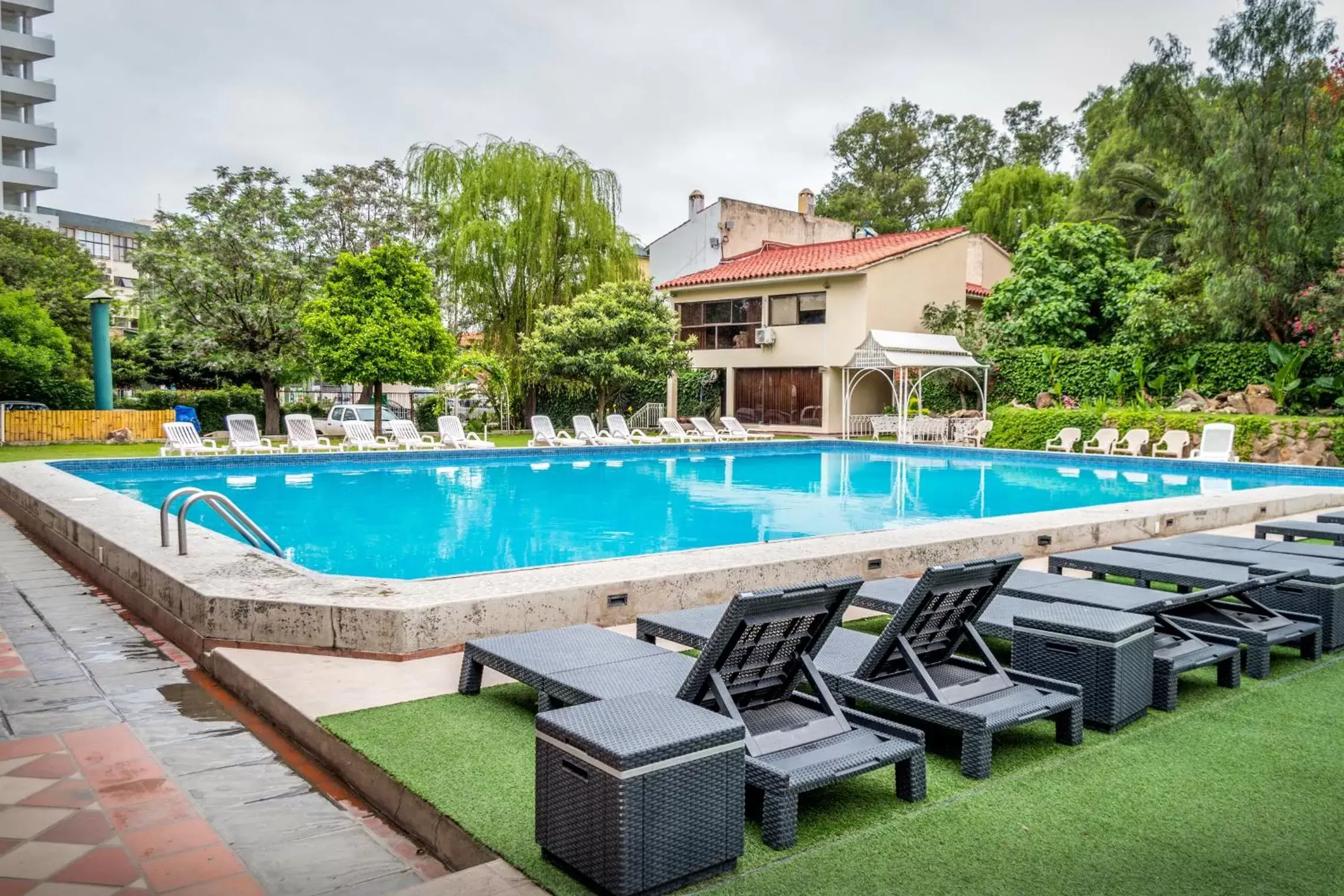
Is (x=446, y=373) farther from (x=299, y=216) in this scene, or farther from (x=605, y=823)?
(x=605, y=823)

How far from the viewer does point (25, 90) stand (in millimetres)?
62344

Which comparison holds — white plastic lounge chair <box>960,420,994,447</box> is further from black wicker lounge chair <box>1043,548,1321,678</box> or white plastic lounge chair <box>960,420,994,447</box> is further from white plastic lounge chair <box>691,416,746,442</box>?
black wicker lounge chair <box>1043,548,1321,678</box>

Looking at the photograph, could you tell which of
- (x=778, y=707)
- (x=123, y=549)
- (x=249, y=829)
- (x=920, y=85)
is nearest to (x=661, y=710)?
(x=778, y=707)

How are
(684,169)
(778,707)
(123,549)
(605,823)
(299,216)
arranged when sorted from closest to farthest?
1. (605,823)
2. (778,707)
3. (123,549)
4. (299,216)
5. (684,169)

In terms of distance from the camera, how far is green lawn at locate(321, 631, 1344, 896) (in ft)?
9.35

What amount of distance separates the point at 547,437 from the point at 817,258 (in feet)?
38.1

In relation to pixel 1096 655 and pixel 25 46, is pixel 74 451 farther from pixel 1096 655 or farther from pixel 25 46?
pixel 25 46

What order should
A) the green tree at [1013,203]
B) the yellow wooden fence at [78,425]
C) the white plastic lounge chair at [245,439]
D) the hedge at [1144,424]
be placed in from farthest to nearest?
the green tree at [1013,203], the yellow wooden fence at [78,425], the white plastic lounge chair at [245,439], the hedge at [1144,424]

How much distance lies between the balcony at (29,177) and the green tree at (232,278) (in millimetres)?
44606

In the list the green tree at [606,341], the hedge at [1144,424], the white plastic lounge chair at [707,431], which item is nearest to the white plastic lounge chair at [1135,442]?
the hedge at [1144,424]

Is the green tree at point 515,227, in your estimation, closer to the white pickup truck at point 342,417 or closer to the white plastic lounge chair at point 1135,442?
the white pickup truck at point 342,417

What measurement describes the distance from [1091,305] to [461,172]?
18.8 metres

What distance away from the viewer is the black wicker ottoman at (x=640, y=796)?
8.55ft

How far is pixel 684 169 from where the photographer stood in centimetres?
4297
